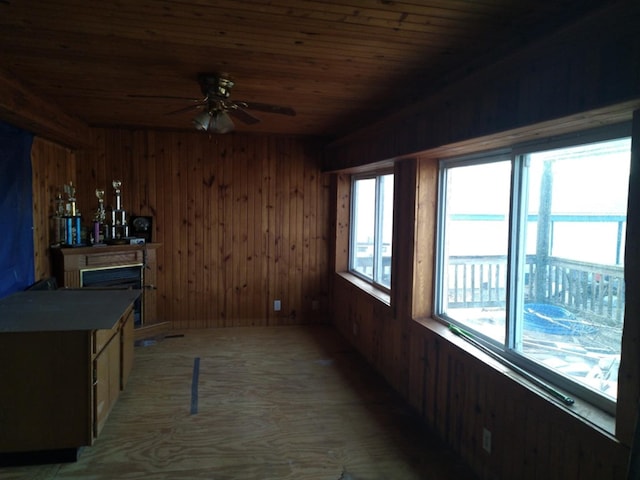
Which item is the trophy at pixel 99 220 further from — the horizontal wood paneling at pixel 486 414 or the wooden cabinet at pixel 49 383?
the horizontal wood paneling at pixel 486 414

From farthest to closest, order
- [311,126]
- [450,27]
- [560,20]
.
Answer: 1. [311,126]
2. [450,27]
3. [560,20]

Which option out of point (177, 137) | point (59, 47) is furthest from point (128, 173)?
point (59, 47)

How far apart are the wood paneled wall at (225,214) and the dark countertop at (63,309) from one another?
5.23 feet

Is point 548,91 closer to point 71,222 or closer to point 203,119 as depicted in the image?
point 203,119

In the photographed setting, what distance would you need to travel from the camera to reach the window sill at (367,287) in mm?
3971

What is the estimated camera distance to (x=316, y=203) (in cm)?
546

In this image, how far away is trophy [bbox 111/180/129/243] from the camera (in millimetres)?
4789

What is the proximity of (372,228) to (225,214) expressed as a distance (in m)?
1.84

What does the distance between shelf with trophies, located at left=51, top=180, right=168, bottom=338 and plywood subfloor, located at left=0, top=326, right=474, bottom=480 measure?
737 millimetres

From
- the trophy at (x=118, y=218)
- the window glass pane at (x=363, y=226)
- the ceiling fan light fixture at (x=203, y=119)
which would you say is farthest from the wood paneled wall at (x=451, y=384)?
the trophy at (x=118, y=218)

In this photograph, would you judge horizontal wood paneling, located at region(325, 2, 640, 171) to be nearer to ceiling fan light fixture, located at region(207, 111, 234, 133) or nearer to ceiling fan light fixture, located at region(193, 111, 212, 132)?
ceiling fan light fixture, located at region(207, 111, 234, 133)

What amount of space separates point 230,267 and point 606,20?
449 centimetres

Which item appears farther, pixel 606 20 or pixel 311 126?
pixel 311 126

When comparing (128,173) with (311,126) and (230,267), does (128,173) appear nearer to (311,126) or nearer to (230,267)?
(230,267)
